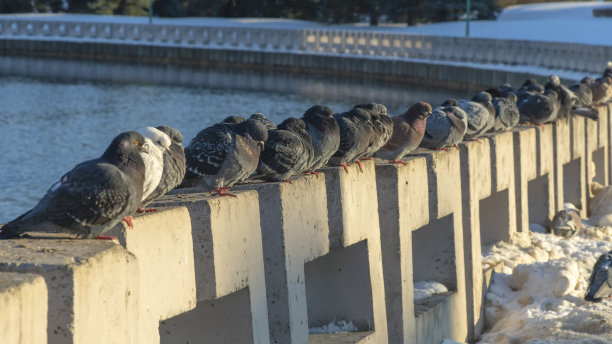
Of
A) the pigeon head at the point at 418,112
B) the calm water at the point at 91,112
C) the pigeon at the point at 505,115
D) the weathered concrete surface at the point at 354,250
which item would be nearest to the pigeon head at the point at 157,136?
the weathered concrete surface at the point at 354,250

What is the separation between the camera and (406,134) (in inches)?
473

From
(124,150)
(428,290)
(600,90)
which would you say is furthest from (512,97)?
(124,150)

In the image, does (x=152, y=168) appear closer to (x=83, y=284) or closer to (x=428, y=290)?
(x=83, y=284)

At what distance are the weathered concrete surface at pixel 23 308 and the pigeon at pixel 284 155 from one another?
3.46m

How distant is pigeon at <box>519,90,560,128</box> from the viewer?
57.0 ft

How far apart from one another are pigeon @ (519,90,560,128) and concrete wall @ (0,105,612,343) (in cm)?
136

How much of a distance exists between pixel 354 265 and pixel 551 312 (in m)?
3.00

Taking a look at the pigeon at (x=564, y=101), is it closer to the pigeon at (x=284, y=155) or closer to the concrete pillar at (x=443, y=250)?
the concrete pillar at (x=443, y=250)

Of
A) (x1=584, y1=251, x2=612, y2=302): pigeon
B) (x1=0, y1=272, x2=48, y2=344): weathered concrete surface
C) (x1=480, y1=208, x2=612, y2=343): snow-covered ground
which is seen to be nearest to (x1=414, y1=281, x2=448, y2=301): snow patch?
(x1=480, y1=208, x2=612, y2=343): snow-covered ground

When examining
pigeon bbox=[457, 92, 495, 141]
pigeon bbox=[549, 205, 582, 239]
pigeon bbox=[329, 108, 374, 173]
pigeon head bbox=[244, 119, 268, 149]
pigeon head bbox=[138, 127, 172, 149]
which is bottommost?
pigeon bbox=[549, 205, 582, 239]

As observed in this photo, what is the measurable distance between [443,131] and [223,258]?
16.4 feet

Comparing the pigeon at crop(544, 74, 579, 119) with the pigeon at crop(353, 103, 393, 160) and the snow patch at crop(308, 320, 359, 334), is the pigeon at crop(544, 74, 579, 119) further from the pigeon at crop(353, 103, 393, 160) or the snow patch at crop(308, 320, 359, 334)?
the snow patch at crop(308, 320, 359, 334)

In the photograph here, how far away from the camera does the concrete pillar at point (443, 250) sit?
40.6ft

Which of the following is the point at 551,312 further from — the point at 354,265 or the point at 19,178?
the point at 19,178
